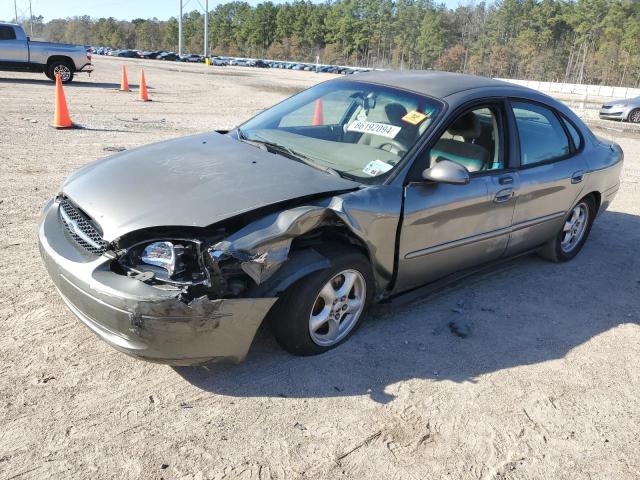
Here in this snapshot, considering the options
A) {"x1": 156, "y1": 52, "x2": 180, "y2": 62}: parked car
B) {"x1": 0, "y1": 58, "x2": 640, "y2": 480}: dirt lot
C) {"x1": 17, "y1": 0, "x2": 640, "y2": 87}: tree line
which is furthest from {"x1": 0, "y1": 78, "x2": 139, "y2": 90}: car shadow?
{"x1": 17, "y1": 0, "x2": 640, "y2": 87}: tree line

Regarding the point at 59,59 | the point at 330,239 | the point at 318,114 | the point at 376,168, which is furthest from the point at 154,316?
the point at 59,59

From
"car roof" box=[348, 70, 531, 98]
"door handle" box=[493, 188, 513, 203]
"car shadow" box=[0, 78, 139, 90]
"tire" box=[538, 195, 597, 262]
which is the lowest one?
"tire" box=[538, 195, 597, 262]

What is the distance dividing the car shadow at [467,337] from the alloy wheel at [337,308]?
0.11 metres

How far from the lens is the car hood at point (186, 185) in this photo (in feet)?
9.57

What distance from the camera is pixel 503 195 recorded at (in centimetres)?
411

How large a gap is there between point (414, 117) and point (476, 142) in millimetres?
656

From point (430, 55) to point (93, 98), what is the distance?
9974cm

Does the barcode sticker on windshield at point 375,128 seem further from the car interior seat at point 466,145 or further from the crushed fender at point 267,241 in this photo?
the crushed fender at point 267,241

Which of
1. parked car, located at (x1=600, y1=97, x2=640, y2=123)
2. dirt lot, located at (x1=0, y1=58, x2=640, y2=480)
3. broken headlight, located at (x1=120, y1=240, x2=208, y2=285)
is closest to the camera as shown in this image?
dirt lot, located at (x1=0, y1=58, x2=640, y2=480)

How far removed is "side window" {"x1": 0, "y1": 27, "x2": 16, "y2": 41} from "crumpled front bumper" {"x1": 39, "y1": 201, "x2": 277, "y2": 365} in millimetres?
17326

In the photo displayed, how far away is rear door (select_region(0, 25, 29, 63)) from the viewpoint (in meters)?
16.9

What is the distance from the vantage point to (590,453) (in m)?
2.83

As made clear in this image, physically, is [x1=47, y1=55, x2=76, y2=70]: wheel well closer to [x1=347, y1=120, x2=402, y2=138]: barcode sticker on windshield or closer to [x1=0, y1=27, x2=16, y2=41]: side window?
[x1=0, y1=27, x2=16, y2=41]: side window

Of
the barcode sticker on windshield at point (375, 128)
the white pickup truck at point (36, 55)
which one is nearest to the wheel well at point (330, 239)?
the barcode sticker on windshield at point (375, 128)
